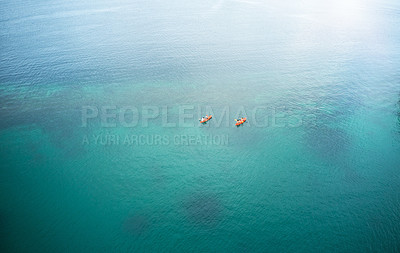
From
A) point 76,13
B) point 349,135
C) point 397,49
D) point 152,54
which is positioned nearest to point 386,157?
point 349,135

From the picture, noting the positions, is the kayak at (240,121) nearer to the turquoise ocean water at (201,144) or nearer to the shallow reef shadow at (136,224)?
the turquoise ocean water at (201,144)

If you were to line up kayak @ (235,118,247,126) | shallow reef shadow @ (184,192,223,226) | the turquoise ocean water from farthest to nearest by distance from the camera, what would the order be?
kayak @ (235,118,247,126), shallow reef shadow @ (184,192,223,226), the turquoise ocean water

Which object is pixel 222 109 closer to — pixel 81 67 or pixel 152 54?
pixel 152 54

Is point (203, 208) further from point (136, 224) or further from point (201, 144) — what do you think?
point (201, 144)

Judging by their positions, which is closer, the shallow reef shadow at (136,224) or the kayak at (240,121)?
the shallow reef shadow at (136,224)

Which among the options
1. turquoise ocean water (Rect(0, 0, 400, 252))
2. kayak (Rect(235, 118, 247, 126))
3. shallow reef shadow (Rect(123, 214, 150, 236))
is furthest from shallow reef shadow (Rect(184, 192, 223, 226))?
kayak (Rect(235, 118, 247, 126))

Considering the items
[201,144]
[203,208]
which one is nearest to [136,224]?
[203,208]

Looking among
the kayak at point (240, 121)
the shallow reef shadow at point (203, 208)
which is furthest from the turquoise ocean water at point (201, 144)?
the kayak at point (240, 121)

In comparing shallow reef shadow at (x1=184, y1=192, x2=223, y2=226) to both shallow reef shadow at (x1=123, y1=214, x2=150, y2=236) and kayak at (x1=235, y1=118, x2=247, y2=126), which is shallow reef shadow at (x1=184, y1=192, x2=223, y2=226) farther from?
kayak at (x1=235, y1=118, x2=247, y2=126)
